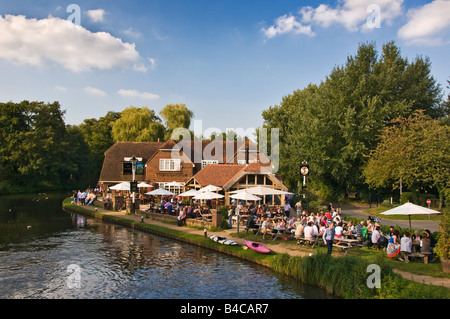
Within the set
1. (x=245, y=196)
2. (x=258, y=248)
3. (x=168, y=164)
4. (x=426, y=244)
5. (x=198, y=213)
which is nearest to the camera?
(x=426, y=244)

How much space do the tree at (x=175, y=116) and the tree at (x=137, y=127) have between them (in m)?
1.92

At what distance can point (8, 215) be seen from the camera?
37.8 meters

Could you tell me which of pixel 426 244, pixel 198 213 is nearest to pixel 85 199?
pixel 198 213

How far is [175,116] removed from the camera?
255ft

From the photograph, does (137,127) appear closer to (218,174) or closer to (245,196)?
(218,174)

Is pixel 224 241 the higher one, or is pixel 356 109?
pixel 356 109

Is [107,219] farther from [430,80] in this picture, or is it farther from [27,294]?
[430,80]

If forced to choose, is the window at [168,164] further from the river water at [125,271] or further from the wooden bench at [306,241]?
the wooden bench at [306,241]

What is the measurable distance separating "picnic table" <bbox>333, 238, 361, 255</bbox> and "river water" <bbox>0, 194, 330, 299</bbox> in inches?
180

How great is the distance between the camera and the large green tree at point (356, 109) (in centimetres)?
4319

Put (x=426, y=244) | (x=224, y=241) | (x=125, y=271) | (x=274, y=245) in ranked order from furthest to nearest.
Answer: (x=224, y=241) → (x=274, y=245) → (x=125, y=271) → (x=426, y=244)

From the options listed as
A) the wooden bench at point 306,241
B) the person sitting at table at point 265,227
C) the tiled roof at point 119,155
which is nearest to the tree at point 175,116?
the tiled roof at point 119,155

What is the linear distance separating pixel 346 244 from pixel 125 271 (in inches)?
474

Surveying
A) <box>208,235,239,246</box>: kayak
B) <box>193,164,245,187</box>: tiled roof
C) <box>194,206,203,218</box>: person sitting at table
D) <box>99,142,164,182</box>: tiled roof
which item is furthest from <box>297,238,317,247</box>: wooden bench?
<box>99,142,164,182</box>: tiled roof
